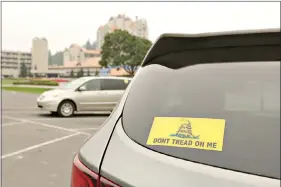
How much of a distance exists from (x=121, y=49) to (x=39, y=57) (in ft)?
253

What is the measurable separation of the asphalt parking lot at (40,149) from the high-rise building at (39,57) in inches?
4786

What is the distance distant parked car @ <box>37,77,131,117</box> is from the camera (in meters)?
13.9

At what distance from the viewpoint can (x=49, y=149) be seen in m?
7.71

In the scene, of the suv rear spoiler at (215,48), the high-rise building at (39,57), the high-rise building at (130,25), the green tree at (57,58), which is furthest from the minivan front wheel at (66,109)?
the green tree at (57,58)

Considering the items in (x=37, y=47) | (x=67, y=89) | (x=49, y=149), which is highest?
(x=37, y=47)

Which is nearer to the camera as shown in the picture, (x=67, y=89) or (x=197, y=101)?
(x=197, y=101)

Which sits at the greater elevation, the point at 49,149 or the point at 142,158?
the point at 142,158

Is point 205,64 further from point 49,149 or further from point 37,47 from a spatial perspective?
point 37,47

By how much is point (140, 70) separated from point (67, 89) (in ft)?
40.6

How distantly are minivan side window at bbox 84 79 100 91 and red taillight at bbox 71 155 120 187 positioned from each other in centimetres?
1242

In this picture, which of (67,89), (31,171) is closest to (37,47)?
(67,89)

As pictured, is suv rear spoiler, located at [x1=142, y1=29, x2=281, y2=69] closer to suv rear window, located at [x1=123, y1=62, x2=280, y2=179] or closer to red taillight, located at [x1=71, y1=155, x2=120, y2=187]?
suv rear window, located at [x1=123, y1=62, x2=280, y2=179]

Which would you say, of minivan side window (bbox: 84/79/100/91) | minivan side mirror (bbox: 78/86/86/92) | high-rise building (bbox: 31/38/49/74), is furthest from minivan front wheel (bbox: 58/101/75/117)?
high-rise building (bbox: 31/38/49/74)

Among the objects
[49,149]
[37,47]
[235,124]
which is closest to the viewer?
[235,124]
